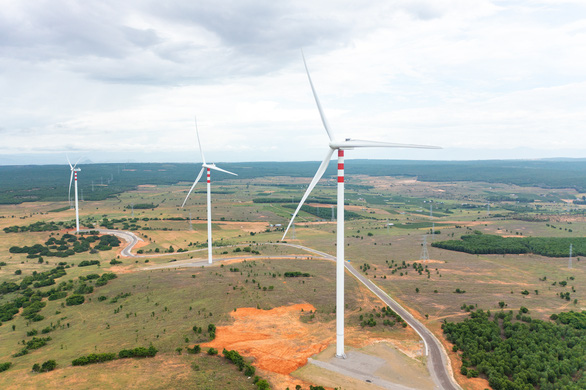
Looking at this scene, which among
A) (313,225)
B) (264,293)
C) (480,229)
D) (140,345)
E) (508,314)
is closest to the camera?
(140,345)

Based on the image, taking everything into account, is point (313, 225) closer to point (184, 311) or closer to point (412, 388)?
point (184, 311)

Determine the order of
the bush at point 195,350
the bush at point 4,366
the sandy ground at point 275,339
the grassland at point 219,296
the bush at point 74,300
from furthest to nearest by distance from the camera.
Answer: the bush at point 74,300 < the bush at point 195,350 < the sandy ground at point 275,339 < the bush at point 4,366 < the grassland at point 219,296

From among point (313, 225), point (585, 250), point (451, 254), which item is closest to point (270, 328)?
point (451, 254)

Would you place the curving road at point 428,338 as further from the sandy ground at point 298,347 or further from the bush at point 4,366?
the bush at point 4,366

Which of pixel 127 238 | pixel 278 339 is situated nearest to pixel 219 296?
pixel 278 339

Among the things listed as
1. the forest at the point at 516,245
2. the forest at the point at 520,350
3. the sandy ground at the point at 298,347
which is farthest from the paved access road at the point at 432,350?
the forest at the point at 516,245
